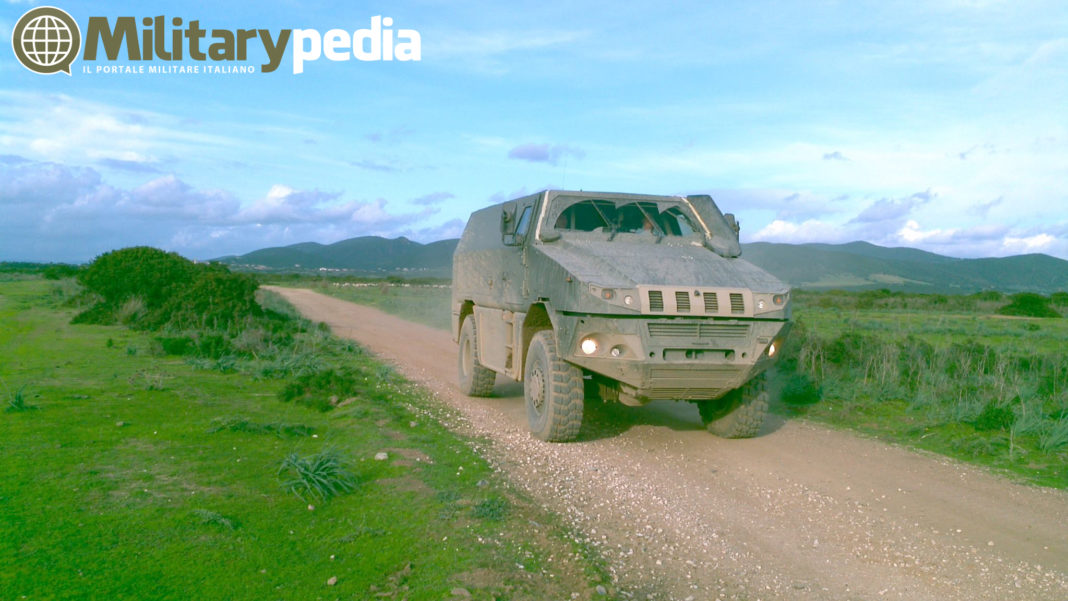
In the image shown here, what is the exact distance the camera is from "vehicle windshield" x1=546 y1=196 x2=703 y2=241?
8.72 meters

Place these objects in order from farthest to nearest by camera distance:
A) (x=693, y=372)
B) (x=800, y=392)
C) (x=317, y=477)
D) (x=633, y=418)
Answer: (x=800, y=392)
(x=633, y=418)
(x=693, y=372)
(x=317, y=477)

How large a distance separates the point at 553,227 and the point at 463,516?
4.07 m

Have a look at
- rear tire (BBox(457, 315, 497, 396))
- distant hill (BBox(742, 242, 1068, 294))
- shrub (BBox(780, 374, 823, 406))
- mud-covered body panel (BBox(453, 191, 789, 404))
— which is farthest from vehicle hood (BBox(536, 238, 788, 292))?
distant hill (BBox(742, 242, 1068, 294))

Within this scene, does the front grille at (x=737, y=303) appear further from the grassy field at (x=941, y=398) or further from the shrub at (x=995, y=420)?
the shrub at (x=995, y=420)

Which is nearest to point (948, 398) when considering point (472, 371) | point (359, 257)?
point (472, 371)

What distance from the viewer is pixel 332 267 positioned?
450 feet

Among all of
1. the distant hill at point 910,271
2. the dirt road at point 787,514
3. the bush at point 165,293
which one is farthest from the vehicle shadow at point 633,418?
the distant hill at point 910,271

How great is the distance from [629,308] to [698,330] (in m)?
0.73

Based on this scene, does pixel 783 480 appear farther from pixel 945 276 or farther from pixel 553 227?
pixel 945 276

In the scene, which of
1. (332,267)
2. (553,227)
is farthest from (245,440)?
(332,267)

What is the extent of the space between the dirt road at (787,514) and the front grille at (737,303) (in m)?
1.48

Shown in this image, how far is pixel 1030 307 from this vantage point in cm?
3428

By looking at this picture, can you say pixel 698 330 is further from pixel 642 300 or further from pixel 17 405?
pixel 17 405

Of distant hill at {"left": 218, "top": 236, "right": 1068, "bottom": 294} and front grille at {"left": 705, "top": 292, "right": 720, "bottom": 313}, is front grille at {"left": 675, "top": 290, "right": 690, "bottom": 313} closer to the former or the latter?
front grille at {"left": 705, "top": 292, "right": 720, "bottom": 313}
